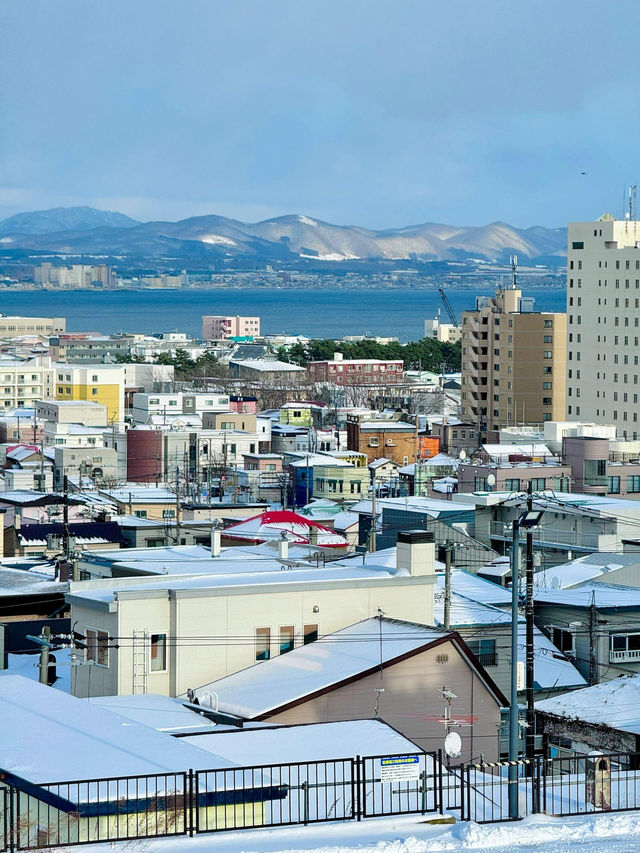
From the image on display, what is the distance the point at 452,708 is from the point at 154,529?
13.6 metres

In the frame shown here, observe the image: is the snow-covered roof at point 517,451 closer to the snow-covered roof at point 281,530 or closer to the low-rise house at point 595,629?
the snow-covered roof at point 281,530

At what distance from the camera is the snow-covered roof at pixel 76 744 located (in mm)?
7500

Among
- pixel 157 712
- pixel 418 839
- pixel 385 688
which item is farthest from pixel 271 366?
pixel 418 839

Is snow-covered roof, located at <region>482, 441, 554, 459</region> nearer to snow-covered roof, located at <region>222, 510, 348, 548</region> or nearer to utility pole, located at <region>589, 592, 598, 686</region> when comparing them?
snow-covered roof, located at <region>222, 510, 348, 548</region>

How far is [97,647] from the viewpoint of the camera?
461 inches

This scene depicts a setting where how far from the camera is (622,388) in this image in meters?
56.2

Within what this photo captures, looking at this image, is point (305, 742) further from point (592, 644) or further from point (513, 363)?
point (513, 363)

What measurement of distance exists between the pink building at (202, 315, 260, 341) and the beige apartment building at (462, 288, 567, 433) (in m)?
86.7

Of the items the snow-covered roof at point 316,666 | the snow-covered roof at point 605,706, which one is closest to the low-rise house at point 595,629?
the snow-covered roof at point 605,706

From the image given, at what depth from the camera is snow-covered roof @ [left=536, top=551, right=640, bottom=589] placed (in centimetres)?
1692

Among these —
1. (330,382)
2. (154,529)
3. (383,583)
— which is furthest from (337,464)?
(330,382)

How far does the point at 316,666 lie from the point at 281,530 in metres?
10.6

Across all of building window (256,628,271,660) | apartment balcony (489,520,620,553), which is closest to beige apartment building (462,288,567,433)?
apartment balcony (489,520,620,553)

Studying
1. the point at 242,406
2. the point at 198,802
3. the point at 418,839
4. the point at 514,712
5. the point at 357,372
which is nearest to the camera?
the point at 418,839
